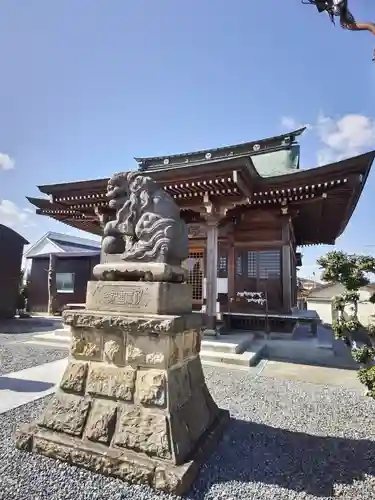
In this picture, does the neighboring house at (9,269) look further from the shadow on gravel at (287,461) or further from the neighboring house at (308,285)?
the neighboring house at (308,285)

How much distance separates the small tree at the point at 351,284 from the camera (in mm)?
2361

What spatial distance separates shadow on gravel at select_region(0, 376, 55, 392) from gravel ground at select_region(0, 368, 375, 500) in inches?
22.4

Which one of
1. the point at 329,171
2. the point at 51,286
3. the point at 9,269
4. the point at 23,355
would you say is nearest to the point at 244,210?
the point at 329,171

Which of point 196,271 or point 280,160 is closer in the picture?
point 196,271

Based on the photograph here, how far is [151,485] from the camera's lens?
6.59ft

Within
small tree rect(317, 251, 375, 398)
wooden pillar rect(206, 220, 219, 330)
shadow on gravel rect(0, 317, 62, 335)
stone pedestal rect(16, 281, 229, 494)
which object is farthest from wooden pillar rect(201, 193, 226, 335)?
shadow on gravel rect(0, 317, 62, 335)

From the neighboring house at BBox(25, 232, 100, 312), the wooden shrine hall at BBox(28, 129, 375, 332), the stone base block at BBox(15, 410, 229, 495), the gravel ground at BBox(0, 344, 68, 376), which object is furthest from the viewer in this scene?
the neighboring house at BBox(25, 232, 100, 312)

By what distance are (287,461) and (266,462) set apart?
0.18 m

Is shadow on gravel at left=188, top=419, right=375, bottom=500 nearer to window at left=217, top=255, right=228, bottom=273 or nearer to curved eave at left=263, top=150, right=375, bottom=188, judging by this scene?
curved eave at left=263, top=150, right=375, bottom=188

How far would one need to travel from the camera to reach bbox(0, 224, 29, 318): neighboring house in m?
12.7

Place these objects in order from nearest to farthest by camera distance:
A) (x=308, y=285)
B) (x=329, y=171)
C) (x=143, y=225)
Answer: (x=143, y=225) → (x=329, y=171) → (x=308, y=285)

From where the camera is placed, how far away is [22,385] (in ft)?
14.1

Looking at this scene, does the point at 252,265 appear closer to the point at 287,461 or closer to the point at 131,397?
the point at 287,461

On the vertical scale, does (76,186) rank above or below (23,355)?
above
